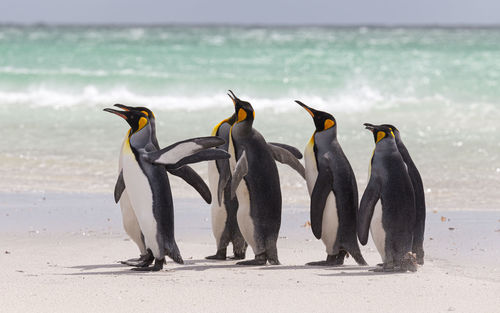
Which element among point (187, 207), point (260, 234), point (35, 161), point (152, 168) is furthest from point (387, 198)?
point (35, 161)

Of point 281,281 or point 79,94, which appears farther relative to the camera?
point 79,94

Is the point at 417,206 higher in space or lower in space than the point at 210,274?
higher

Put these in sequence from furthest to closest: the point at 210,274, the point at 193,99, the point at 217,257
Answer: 1. the point at 193,99
2. the point at 217,257
3. the point at 210,274

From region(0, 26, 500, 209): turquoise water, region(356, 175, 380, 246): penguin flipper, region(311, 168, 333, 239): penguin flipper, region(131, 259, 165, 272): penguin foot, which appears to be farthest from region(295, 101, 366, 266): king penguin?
region(0, 26, 500, 209): turquoise water

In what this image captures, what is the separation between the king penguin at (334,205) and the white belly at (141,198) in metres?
0.89

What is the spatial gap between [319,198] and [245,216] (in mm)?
440

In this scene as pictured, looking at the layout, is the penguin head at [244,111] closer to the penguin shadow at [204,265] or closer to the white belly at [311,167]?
the white belly at [311,167]

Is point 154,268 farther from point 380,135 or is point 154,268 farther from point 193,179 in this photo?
point 380,135

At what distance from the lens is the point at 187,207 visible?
22.4 feet

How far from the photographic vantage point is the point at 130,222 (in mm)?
5027

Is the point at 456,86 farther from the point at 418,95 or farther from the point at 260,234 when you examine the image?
the point at 260,234

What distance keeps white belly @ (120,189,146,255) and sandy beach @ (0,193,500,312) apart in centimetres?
17

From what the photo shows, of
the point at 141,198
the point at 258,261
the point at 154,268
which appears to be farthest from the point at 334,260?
the point at 141,198

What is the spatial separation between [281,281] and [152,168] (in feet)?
3.06
